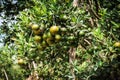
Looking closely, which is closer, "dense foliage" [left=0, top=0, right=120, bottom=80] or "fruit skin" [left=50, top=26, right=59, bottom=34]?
"fruit skin" [left=50, top=26, right=59, bottom=34]

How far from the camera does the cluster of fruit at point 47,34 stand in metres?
4.59

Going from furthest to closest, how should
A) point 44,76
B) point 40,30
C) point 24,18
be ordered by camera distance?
point 44,76 < point 24,18 < point 40,30

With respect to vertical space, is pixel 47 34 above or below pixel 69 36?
above

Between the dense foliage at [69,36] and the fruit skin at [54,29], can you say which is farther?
the dense foliage at [69,36]

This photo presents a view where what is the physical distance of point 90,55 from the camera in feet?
18.3

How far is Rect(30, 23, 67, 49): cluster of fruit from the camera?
459 cm

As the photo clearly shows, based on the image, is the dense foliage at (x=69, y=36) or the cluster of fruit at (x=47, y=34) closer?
the cluster of fruit at (x=47, y=34)

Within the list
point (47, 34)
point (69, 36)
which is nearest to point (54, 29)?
point (47, 34)

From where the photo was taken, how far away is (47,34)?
4645 millimetres

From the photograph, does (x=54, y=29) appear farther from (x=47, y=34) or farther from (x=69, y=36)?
(x=69, y=36)

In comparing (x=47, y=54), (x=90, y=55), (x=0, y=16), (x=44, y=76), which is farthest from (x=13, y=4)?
(x=90, y=55)

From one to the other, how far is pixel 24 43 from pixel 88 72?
60.2 inches

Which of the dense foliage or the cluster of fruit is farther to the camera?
the dense foliage

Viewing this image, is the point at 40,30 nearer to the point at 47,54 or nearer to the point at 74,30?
the point at 74,30
